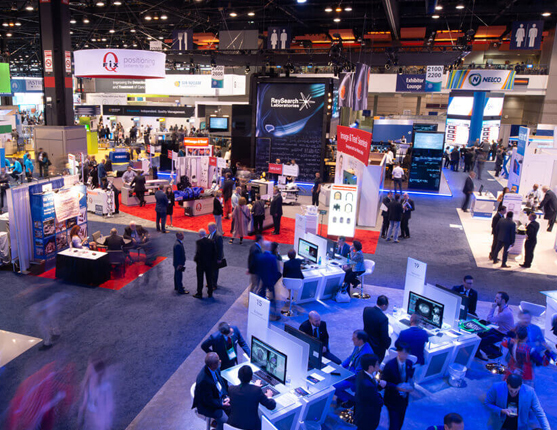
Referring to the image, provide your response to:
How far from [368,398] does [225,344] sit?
169 cm

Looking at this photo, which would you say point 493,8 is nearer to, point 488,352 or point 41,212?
point 488,352

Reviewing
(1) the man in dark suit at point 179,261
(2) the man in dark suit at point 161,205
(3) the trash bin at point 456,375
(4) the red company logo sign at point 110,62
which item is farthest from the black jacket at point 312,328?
(4) the red company logo sign at point 110,62

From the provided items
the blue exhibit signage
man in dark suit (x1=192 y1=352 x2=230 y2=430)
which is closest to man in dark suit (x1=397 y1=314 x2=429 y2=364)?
man in dark suit (x1=192 y1=352 x2=230 y2=430)

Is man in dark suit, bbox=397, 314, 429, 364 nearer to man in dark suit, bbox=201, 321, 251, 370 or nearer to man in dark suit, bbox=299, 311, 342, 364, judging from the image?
man in dark suit, bbox=299, 311, 342, 364

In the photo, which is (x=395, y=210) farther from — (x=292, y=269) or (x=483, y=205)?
(x=292, y=269)

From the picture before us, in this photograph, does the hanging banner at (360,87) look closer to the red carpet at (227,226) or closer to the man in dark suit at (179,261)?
the red carpet at (227,226)

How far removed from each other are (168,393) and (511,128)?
31.6 metres

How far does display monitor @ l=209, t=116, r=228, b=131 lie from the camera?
2375cm

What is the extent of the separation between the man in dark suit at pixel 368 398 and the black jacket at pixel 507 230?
22.8 feet

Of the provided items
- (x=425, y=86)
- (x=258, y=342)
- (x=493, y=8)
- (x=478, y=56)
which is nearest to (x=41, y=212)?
(x=258, y=342)

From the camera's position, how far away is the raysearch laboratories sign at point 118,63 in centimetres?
1023

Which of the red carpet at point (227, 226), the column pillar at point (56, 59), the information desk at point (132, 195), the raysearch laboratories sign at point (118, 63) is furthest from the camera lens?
the information desk at point (132, 195)

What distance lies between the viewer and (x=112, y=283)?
8648mm

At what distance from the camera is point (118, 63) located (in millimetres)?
10234
